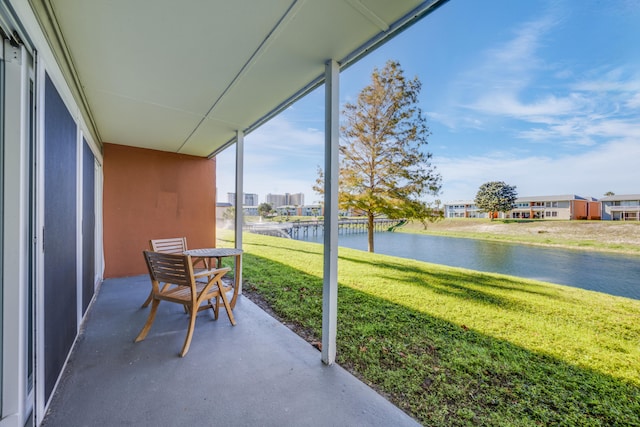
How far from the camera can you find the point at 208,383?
1.68 m

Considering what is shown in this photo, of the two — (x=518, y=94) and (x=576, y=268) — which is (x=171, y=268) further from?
(x=518, y=94)

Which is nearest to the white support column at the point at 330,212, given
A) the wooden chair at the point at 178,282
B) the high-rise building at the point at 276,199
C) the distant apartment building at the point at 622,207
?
the wooden chair at the point at 178,282

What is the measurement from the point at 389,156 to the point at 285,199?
36.9 m

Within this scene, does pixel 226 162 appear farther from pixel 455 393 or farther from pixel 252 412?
pixel 455 393

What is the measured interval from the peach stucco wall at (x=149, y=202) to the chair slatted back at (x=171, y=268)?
274 centimetres

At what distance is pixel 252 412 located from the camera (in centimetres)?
142

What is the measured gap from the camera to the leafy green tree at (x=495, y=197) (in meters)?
35.0

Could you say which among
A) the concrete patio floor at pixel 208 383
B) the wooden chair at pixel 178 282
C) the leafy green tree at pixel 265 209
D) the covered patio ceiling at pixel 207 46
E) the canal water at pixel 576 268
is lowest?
the canal water at pixel 576 268

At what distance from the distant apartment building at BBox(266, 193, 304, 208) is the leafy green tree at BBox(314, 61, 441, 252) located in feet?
108

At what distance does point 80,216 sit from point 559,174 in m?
24.7

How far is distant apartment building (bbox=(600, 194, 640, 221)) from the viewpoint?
1556cm

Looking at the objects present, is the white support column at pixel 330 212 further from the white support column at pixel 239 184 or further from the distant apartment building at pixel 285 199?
the distant apartment building at pixel 285 199

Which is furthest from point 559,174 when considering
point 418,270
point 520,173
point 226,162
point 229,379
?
point 229,379

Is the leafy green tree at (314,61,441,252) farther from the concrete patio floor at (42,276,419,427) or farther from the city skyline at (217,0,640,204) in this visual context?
the concrete patio floor at (42,276,419,427)
